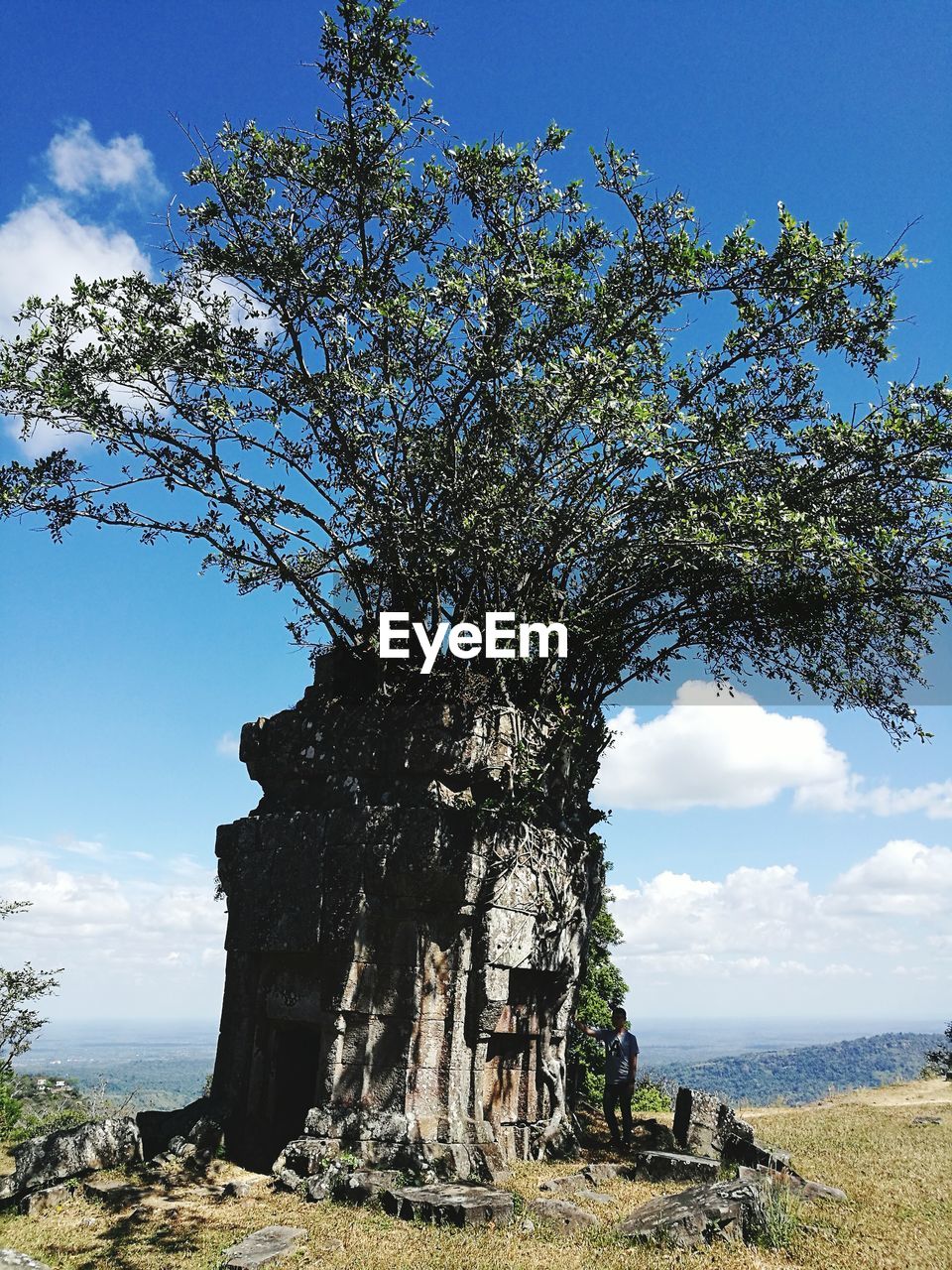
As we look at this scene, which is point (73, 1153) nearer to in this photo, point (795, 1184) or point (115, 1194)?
point (115, 1194)

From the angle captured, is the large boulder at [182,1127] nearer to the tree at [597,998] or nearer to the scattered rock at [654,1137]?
the scattered rock at [654,1137]

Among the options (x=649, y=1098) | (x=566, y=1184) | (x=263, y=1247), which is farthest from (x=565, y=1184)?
(x=649, y=1098)

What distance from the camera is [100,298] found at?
15.7m

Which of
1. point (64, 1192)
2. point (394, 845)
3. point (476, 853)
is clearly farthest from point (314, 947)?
point (64, 1192)

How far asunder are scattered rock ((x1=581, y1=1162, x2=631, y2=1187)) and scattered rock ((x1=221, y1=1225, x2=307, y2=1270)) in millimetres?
4786

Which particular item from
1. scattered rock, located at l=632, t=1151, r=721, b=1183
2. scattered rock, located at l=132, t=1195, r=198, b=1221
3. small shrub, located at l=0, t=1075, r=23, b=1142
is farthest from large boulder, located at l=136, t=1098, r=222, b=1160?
scattered rock, located at l=632, t=1151, r=721, b=1183

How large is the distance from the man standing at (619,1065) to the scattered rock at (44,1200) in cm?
860

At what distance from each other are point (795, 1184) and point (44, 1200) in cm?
1041

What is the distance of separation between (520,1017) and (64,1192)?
24.6 feet

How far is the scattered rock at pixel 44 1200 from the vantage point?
41.5 feet

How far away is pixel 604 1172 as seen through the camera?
14.2 metres

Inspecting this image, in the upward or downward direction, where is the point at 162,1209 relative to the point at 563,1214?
downward

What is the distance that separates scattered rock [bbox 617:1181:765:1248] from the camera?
34.9ft

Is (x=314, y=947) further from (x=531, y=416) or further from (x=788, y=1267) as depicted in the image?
(x=531, y=416)
